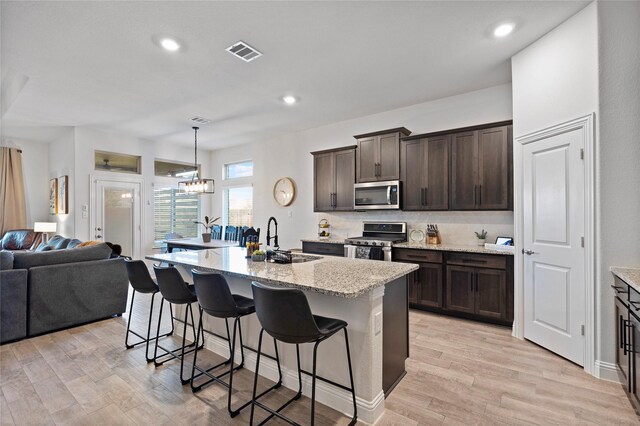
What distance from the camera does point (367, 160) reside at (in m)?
4.58

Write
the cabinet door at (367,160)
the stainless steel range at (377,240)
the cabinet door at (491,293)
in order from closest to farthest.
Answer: the cabinet door at (491,293), the stainless steel range at (377,240), the cabinet door at (367,160)

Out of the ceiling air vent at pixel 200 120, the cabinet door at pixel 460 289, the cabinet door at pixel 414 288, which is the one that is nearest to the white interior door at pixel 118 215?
the ceiling air vent at pixel 200 120

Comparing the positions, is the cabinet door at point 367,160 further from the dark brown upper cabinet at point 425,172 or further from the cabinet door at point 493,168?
the cabinet door at point 493,168

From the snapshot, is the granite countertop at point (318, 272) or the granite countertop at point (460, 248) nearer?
the granite countertop at point (318, 272)

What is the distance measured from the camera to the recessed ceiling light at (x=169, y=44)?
280 cm

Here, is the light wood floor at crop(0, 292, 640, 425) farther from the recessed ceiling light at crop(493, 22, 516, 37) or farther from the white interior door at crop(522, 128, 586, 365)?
the recessed ceiling light at crop(493, 22, 516, 37)

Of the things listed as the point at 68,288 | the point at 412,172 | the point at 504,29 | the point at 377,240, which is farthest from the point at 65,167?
the point at 504,29

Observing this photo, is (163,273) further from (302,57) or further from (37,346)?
(302,57)

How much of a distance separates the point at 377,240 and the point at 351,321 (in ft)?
7.81

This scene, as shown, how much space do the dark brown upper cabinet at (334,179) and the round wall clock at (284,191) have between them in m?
0.80

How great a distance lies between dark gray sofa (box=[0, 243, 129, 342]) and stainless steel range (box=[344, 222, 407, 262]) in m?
3.05

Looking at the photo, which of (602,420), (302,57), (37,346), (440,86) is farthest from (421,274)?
(37,346)

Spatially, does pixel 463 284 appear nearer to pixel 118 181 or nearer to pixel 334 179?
pixel 334 179

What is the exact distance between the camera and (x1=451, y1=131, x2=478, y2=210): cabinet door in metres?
3.73
